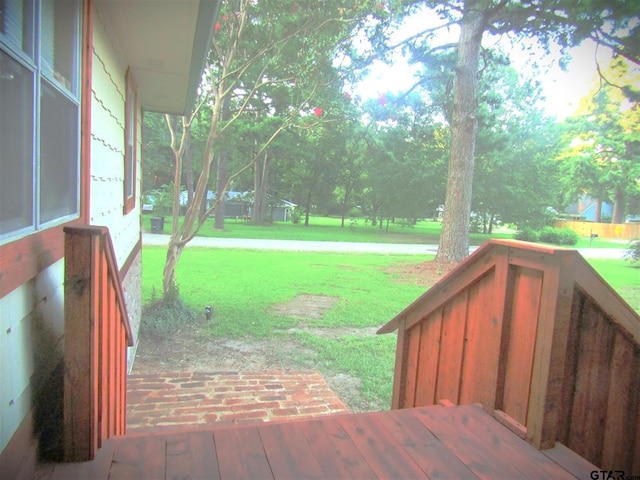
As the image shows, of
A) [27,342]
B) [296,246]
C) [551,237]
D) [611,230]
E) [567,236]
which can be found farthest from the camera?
[296,246]

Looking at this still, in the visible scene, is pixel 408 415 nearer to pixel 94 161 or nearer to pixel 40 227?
pixel 40 227

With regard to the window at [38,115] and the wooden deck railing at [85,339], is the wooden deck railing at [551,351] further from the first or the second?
the window at [38,115]

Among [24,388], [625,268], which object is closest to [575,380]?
[24,388]

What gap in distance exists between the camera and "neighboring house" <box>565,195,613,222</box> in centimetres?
841

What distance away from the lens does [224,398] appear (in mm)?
3699

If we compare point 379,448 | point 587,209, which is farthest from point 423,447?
point 587,209

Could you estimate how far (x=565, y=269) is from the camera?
1691mm

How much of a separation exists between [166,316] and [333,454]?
4759 millimetres

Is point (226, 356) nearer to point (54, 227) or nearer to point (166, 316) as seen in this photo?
point (166, 316)

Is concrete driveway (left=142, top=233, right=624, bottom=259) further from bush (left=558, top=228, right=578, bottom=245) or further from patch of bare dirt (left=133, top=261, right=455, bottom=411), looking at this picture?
patch of bare dirt (left=133, top=261, right=455, bottom=411)

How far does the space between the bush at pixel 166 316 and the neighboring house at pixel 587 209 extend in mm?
7359

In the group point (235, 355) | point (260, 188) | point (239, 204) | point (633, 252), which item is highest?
point (260, 188)

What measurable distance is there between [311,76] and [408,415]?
6.34m

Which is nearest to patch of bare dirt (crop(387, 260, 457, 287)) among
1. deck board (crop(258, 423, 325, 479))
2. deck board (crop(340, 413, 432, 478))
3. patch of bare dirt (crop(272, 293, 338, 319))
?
patch of bare dirt (crop(272, 293, 338, 319))
